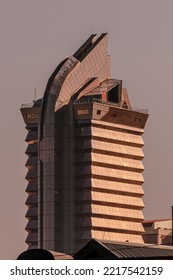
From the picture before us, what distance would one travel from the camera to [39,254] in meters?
96.2

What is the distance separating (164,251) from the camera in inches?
3866
